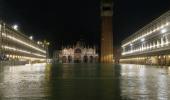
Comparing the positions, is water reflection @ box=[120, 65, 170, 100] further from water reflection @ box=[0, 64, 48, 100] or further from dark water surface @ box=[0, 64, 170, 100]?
water reflection @ box=[0, 64, 48, 100]

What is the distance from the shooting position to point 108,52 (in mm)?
183625

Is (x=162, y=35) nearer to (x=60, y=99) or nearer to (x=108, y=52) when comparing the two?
(x=108, y=52)

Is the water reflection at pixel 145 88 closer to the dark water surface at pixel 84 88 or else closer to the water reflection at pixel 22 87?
the dark water surface at pixel 84 88

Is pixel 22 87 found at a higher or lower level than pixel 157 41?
lower

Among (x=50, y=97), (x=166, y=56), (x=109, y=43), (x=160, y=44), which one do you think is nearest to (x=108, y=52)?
(x=109, y=43)

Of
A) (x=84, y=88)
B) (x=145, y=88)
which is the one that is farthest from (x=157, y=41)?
(x=84, y=88)

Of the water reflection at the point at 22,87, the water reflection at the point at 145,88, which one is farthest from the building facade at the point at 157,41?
the water reflection at the point at 22,87

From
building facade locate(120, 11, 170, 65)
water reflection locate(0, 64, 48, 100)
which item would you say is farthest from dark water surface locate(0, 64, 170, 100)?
building facade locate(120, 11, 170, 65)

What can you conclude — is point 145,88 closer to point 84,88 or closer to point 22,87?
point 84,88

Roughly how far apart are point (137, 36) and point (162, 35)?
204 feet

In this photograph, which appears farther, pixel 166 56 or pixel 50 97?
pixel 166 56

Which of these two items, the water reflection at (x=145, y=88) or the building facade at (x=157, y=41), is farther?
the building facade at (x=157, y=41)

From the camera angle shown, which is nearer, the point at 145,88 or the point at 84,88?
the point at 145,88

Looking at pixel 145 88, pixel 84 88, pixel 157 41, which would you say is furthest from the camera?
pixel 157 41
